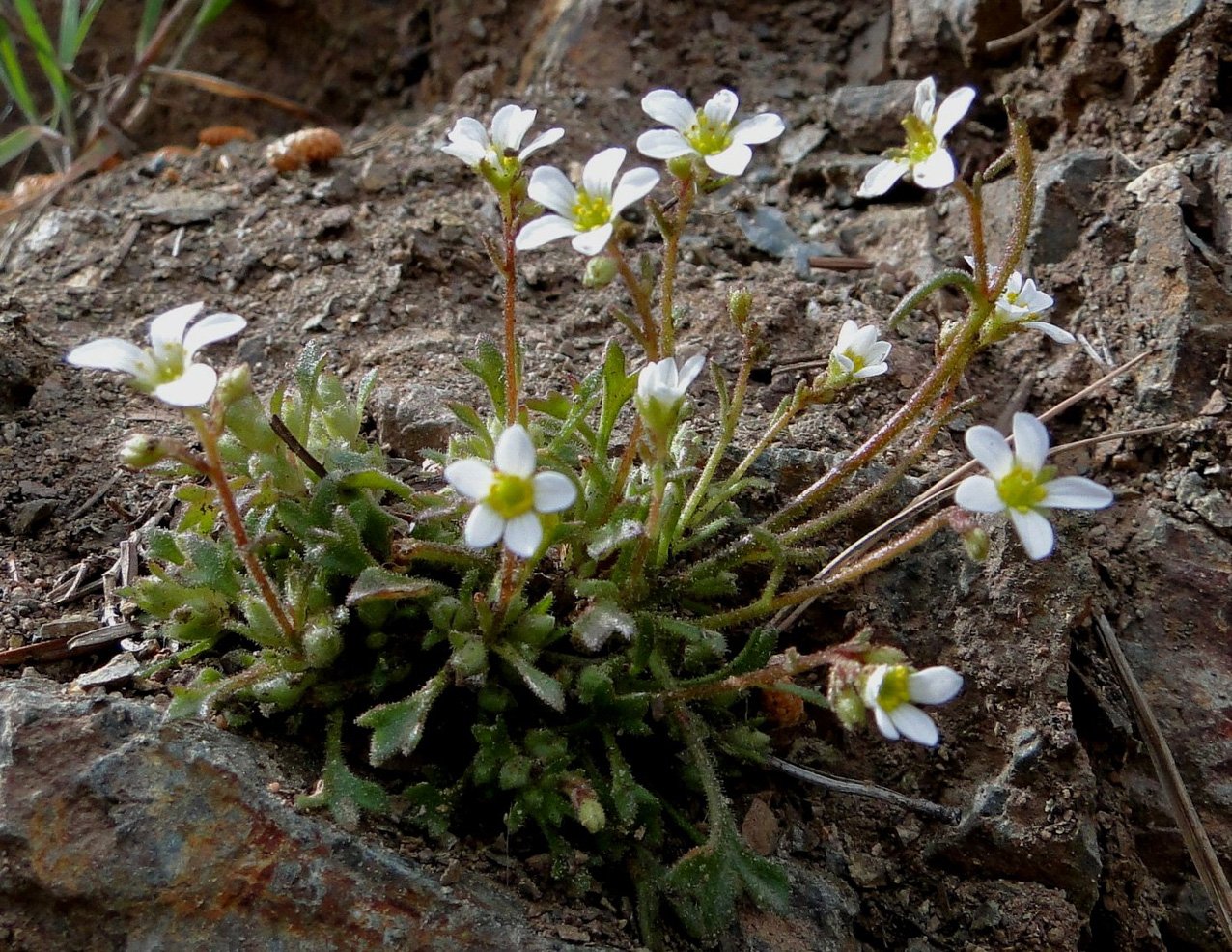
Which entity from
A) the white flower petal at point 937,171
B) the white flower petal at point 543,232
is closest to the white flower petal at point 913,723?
the white flower petal at point 937,171

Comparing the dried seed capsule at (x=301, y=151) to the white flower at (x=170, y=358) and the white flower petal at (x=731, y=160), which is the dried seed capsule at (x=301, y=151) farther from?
the white flower petal at (x=731, y=160)

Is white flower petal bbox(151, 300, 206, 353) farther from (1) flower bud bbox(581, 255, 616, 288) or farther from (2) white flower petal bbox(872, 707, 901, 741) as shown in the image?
(2) white flower petal bbox(872, 707, 901, 741)

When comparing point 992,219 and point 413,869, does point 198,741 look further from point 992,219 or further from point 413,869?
point 992,219

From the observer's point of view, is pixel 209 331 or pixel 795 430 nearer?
pixel 209 331

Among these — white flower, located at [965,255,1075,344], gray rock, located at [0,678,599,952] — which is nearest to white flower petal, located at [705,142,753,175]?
white flower, located at [965,255,1075,344]

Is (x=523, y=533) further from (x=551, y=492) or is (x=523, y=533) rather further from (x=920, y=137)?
(x=920, y=137)

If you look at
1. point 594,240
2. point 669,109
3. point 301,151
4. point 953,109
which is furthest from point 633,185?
point 301,151

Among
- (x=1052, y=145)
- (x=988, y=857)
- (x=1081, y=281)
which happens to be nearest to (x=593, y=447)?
(x=988, y=857)
